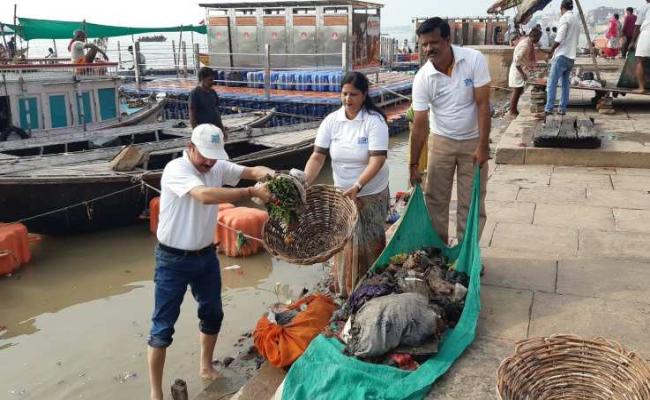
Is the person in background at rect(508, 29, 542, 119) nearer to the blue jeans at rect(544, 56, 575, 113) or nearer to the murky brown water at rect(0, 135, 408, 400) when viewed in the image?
the blue jeans at rect(544, 56, 575, 113)

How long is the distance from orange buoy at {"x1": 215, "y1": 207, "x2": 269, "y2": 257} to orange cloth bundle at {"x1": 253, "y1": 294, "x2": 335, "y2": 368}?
338 centimetres

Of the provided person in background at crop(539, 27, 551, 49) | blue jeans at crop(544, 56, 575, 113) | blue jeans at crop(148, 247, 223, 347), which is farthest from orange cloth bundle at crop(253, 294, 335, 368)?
person in background at crop(539, 27, 551, 49)

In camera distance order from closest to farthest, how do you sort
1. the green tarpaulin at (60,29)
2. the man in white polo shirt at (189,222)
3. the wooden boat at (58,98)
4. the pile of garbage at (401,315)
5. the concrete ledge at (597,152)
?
the pile of garbage at (401,315)
the man in white polo shirt at (189,222)
the concrete ledge at (597,152)
the wooden boat at (58,98)
the green tarpaulin at (60,29)

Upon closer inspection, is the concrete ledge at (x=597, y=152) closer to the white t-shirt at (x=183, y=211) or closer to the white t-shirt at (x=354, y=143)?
the white t-shirt at (x=354, y=143)

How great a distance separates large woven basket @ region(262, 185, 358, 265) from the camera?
432cm

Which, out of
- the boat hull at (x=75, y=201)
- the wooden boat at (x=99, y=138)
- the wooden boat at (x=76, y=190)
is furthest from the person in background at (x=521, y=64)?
the boat hull at (x=75, y=201)

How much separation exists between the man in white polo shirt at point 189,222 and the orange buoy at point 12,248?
4.25 metres

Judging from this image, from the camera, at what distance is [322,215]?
4.61m

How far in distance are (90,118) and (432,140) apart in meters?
10.7

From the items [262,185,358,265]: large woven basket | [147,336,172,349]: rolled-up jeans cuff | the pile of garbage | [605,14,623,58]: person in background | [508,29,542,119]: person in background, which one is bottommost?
[147,336,172,349]: rolled-up jeans cuff

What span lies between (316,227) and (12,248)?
4869mm

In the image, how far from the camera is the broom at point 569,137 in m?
7.62

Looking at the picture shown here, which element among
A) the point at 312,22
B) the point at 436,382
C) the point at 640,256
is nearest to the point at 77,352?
the point at 436,382

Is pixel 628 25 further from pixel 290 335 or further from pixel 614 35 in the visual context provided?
pixel 290 335
